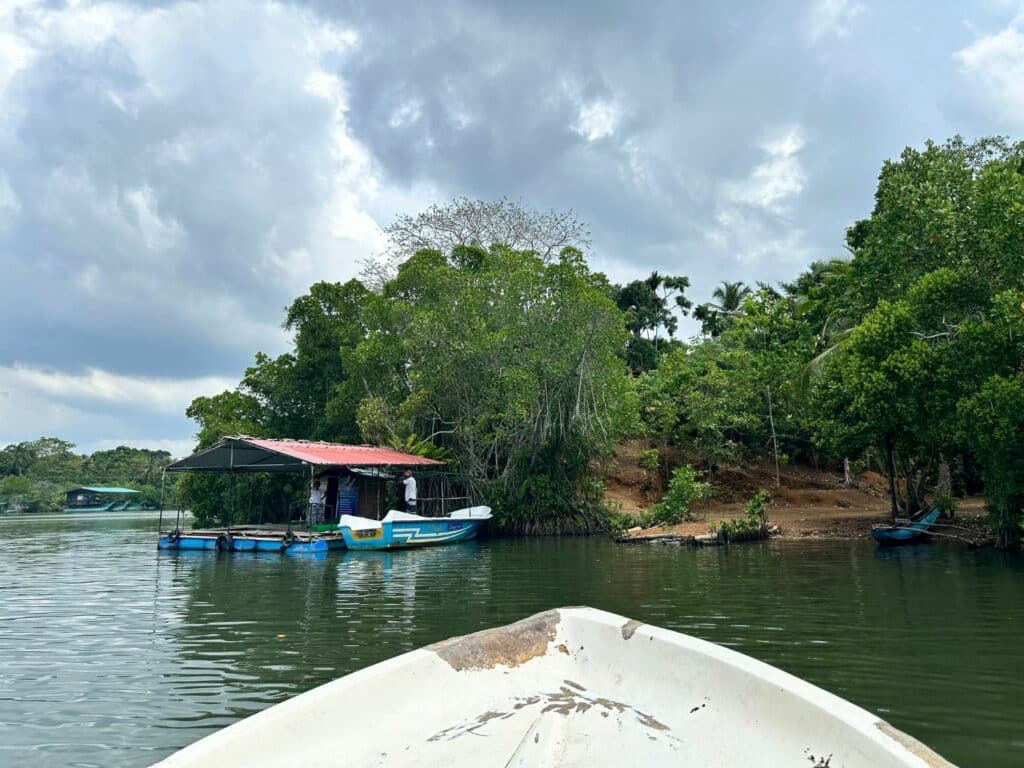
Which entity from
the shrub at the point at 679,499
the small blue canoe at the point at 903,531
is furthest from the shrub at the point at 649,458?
the small blue canoe at the point at 903,531

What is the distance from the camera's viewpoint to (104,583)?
12.3 m

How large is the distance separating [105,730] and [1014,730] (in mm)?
5633

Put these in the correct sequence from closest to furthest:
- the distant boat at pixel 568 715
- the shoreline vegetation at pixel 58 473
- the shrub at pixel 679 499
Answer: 1. the distant boat at pixel 568 715
2. the shrub at pixel 679 499
3. the shoreline vegetation at pixel 58 473

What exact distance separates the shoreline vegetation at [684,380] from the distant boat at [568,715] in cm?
1009

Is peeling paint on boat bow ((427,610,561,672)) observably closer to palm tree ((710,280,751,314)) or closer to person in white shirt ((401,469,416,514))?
person in white shirt ((401,469,416,514))

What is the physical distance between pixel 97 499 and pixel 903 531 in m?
64.5

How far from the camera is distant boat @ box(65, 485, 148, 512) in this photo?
59.7 metres

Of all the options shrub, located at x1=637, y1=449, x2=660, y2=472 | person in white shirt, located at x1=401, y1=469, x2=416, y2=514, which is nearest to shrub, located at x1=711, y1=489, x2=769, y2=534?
shrub, located at x1=637, y1=449, x2=660, y2=472

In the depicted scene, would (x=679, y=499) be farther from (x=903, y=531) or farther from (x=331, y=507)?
(x=331, y=507)

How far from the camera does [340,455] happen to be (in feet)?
62.5

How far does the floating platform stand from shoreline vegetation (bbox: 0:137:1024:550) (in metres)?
5.66

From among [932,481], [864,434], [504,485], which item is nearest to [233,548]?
[504,485]

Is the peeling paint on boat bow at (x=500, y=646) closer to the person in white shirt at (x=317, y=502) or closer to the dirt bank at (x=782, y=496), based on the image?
the dirt bank at (x=782, y=496)

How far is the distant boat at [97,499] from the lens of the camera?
59688 mm
